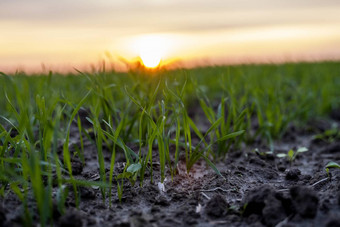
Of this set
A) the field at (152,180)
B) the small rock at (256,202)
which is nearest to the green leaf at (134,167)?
the field at (152,180)

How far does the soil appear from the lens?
138cm

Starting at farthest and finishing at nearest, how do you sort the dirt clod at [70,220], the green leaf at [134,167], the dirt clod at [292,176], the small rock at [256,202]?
1. the dirt clod at [292,176]
2. the green leaf at [134,167]
3. the small rock at [256,202]
4. the dirt clod at [70,220]

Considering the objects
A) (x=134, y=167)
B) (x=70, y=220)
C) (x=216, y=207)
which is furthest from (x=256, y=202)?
(x=70, y=220)

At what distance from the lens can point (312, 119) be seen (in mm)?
3777

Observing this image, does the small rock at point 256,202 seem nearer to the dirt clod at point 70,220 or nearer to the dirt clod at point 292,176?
the dirt clod at point 292,176

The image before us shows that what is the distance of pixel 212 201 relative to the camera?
4.99ft

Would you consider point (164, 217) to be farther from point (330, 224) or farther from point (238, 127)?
point (238, 127)

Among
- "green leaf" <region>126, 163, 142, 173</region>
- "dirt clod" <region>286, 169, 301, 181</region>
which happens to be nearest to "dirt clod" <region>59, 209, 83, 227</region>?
"green leaf" <region>126, 163, 142, 173</region>

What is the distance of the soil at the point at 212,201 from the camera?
1380 millimetres

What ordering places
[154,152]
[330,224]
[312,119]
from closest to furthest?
1. [330,224]
2. [154,152]
3. [312,119]

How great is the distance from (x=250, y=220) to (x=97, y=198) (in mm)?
664

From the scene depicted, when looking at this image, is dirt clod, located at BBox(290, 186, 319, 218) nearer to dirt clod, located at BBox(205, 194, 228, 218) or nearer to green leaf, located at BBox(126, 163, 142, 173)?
dirt clod, located at BBox(205, 194, 228, 218)

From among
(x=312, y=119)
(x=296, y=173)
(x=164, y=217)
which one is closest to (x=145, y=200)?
(x=164, y=217)

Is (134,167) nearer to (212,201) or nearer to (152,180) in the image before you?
(152,180)
